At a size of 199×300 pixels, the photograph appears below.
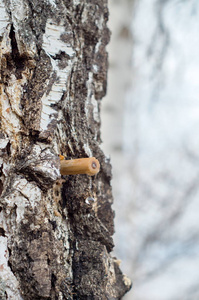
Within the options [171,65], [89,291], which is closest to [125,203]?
[171,65]

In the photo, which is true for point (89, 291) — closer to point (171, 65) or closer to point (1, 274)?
point (1, 274)

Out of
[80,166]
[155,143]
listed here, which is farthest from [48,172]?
[155,143]

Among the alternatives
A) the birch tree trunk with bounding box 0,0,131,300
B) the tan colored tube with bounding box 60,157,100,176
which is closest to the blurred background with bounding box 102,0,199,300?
the birch tree trunk with bounding box 0,0,131,300

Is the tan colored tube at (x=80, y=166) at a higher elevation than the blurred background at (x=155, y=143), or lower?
lower

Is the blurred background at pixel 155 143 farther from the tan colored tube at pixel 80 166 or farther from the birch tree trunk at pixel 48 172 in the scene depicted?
the tan colored tube at pixel 80 166

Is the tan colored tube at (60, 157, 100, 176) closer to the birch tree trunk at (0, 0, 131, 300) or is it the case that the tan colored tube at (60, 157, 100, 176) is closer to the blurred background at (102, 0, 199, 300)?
the birch tree trunk at (0, 0, 131, 300)

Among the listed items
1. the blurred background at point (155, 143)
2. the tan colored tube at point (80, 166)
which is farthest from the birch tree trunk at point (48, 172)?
the blurred background at point (155, 143)
